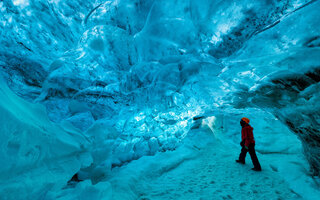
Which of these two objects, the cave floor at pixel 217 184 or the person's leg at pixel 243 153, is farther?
the person's leg at pixel 243 153

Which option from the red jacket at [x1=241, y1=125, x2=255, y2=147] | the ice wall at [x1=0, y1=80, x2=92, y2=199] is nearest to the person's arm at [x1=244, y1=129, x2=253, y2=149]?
the red jacket at [x1=241, y1=125, x2=255, y2=147]

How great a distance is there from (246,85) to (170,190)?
2.89 metres

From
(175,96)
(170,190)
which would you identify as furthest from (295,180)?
(175,96)

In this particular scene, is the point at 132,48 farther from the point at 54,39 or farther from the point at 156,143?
the point at 156,143

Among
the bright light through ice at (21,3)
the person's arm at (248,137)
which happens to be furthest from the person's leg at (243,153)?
the bright light through ice at (21,3)

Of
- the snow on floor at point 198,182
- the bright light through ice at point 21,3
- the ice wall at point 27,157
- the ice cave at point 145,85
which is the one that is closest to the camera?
the ice wall at point 27,157

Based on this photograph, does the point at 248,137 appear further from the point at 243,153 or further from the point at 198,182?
the point at 198,182

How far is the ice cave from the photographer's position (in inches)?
87.0

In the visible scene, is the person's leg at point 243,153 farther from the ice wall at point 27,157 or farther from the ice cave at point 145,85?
the ice wall at point 27,157

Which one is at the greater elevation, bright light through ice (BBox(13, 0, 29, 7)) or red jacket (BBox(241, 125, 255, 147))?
bright light through ice (BBox(13, 0, 29, 7))

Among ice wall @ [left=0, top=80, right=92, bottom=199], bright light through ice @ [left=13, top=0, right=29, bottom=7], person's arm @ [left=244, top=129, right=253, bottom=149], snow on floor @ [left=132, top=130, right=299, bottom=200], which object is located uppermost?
bright light through ice @ [left=13, top=0, right=29, bottom=7]

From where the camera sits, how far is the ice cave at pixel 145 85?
2.21 m

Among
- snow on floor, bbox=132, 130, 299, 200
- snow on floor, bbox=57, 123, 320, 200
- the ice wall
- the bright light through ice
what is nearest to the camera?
the ice wall

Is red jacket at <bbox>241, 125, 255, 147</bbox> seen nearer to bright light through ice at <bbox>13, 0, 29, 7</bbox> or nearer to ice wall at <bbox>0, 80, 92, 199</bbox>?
ice wall at <bbox>0, 80, 92, 199</bbox>
